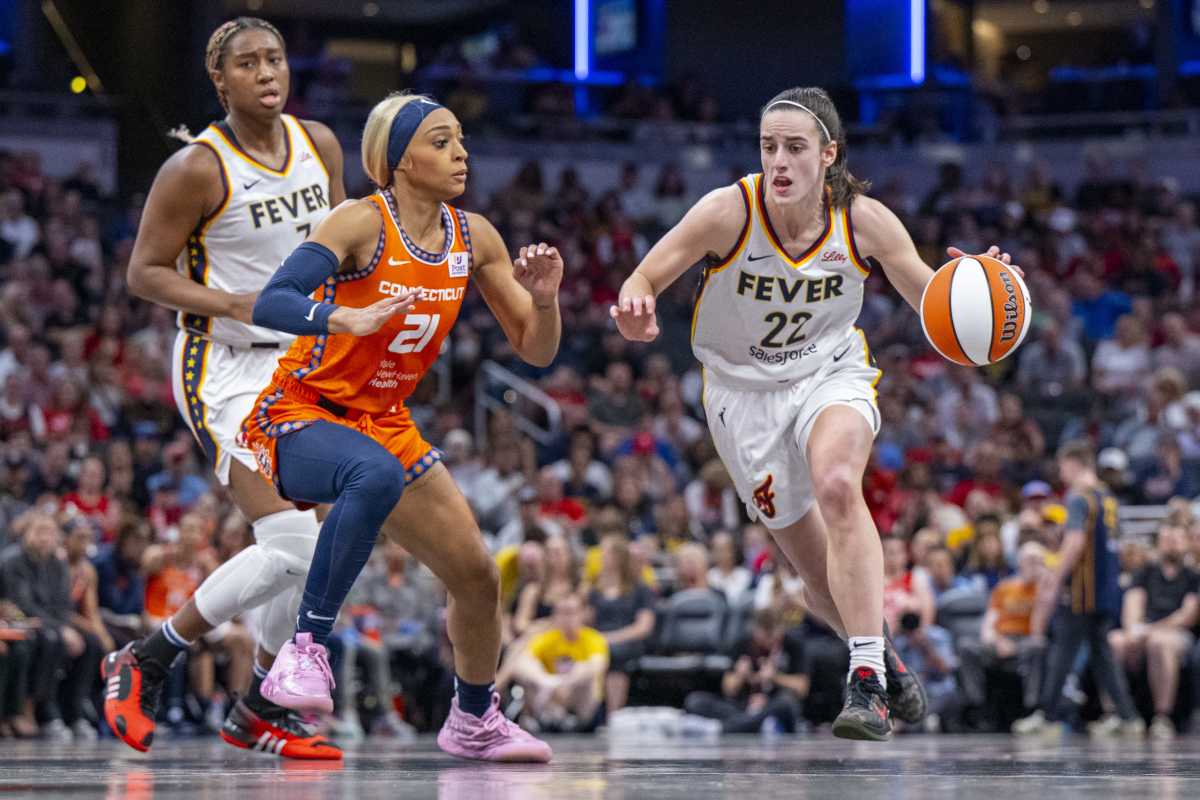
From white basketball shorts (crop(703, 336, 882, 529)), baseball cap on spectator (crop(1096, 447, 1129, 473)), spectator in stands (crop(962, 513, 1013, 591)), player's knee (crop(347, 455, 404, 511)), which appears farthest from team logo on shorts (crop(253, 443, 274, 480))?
baseball cap on spectator (crop(1096, 447, 1129, 473))

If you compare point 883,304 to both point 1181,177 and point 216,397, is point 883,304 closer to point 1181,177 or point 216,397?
point 1181,177

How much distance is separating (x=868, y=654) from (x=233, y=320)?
2429mm

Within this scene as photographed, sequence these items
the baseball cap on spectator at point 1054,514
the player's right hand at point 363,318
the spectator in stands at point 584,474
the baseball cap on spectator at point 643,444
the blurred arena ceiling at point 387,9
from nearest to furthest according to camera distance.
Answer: the player's right hand at point 363,318
the baseball cap on spectator at point 1054,514
the spectator in stands at point 584,474
the baseball cap on spectator at point 643,444
the blurred arena ceiling at point 387,9

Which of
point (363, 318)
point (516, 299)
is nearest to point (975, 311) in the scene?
point (516, 299)

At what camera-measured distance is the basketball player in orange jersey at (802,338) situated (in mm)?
5594

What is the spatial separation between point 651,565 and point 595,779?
8.99 metres

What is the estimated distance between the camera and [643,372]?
56.3 ft

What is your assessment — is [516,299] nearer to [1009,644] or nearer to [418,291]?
[418,291]

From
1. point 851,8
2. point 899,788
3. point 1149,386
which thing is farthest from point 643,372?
point 899,788

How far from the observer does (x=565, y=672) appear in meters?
11.7

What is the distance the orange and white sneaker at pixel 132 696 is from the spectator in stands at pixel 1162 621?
7.65m

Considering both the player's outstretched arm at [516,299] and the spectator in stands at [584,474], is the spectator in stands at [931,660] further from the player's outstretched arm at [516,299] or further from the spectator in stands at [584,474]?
the player's outstretched arm at [516,299]

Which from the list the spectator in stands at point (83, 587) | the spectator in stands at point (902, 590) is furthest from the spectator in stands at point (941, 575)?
the spectator in stands at point (83, 587)

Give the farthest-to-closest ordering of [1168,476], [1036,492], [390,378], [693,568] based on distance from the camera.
→ [1168,476], [1036,492], [693,568], [390,378]
